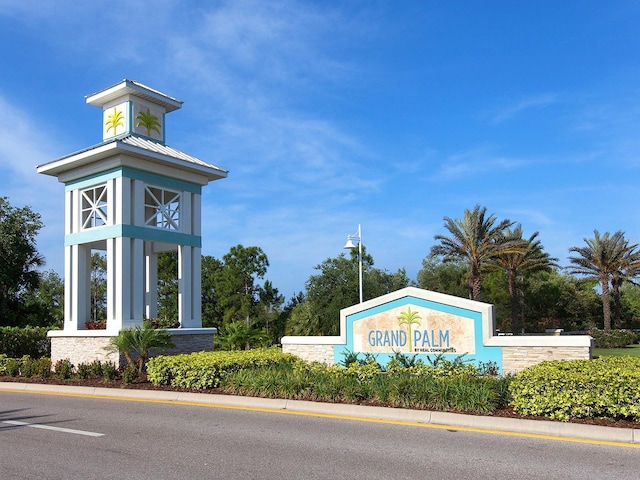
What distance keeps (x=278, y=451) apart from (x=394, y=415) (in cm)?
293

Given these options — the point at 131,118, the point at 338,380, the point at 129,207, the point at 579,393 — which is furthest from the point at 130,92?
the point at 579,393

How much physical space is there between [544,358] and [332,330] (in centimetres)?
2697

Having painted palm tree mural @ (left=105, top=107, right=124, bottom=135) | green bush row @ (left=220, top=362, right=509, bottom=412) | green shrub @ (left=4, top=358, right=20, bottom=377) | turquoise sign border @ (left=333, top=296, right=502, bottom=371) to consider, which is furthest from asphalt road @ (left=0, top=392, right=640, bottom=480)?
painted palm tree mural @ (left=105, top=107, right=124, bottom=135)

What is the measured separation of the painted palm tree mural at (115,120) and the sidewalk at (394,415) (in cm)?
944

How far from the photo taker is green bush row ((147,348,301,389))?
13.9 metres

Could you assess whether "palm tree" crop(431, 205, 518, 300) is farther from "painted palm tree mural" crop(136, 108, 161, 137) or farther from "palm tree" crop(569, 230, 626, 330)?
"painted palm tree mural" crop(136, 108, 161, 137)

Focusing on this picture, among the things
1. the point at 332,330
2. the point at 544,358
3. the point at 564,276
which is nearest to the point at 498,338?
the point at 544,358

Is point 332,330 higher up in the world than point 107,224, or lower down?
lower down

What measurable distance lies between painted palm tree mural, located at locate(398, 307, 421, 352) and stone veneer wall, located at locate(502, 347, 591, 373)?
2156 mm

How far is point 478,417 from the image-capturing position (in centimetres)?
949

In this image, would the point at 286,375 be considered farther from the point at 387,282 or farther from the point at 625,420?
the point at 387,282

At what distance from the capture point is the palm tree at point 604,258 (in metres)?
45.9

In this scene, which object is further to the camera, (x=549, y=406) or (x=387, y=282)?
(x=387, y=282)

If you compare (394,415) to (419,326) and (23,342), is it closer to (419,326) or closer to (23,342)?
(419,326)
